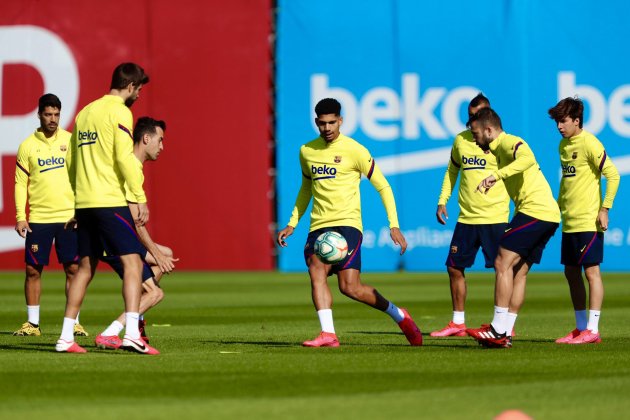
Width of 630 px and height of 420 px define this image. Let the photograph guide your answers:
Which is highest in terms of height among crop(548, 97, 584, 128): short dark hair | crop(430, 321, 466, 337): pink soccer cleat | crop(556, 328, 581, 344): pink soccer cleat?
crop(548, 97, 584, 128): short dark hair

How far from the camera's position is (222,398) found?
309 inches

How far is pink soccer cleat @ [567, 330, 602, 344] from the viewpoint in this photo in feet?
38.4

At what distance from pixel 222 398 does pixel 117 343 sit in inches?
136

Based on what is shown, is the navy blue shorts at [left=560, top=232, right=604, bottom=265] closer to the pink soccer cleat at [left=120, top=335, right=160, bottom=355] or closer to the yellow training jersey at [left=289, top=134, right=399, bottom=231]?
the yellow training jersey at [left=289, top=134, right=399, bottom=231]

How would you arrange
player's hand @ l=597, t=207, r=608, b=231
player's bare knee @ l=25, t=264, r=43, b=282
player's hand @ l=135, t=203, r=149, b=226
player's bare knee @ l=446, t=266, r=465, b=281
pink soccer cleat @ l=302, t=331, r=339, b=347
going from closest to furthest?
1. player's hand @ l=135, t=203, r=149, b=226
2. pink soccer cleat @ l=302, t=331, r=339, b=347
3. player's hand @ l=597, t=207, r=608, b=231
4. player's bare knee @ l=446, t=266, r=465, b=281
5. player's bare knee @ l=25, t=264, r=43, b=282

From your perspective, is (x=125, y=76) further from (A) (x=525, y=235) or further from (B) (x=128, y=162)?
(A) (x=525, y=235)

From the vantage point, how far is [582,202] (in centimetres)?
1222

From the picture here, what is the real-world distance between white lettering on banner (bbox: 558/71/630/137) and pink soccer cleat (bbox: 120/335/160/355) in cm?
1622

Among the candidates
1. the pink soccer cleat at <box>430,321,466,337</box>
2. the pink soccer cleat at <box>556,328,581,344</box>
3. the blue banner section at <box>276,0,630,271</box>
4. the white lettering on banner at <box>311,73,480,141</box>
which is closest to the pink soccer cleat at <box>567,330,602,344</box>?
the pink soccer cleat at <box>556,328,581,344</box>

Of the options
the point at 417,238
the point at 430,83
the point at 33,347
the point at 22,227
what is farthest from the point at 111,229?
the point at 430,83

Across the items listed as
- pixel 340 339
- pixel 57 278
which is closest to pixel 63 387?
pixel 340 339

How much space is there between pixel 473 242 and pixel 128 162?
454 centimetres

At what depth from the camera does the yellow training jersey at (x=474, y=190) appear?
544 inches

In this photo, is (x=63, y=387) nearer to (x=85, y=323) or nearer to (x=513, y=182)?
(x=513, y=182)
